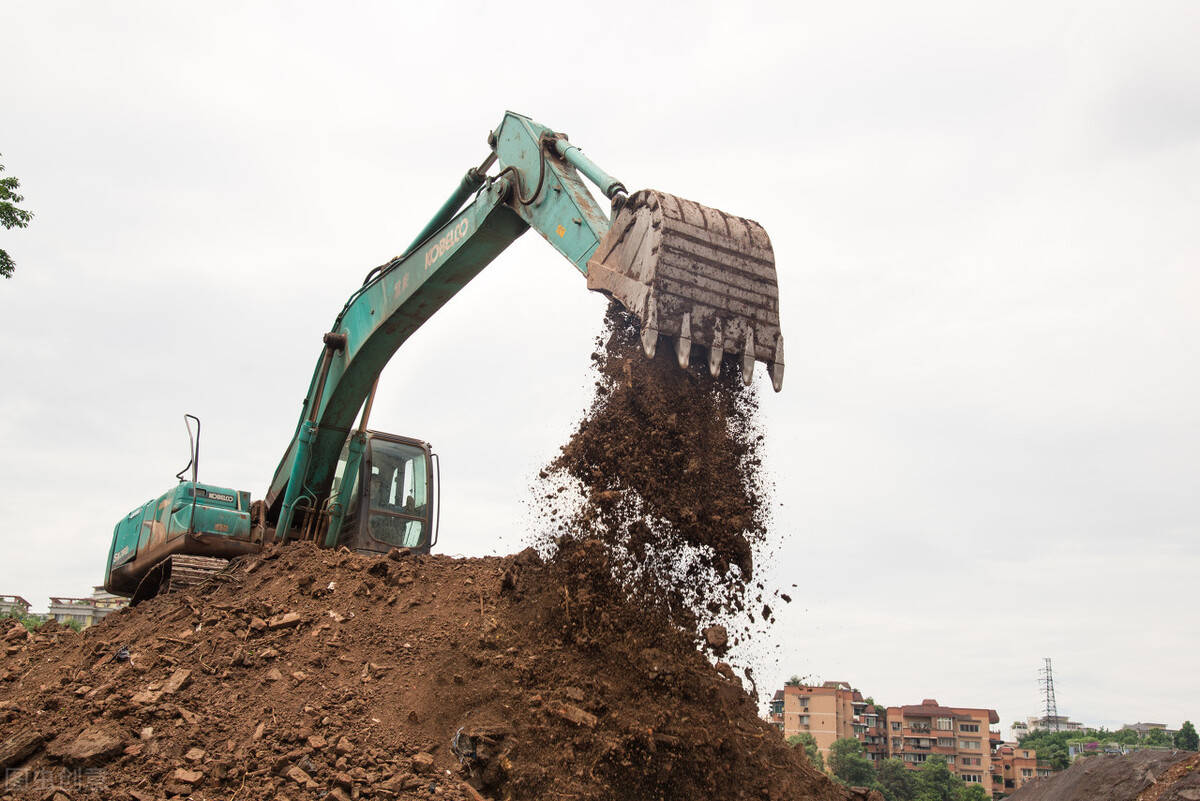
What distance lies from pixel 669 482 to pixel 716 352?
0.83m

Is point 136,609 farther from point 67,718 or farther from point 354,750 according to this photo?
point 354,750

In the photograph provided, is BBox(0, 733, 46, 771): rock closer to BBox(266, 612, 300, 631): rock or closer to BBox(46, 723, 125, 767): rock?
BBox(46, 723, 125, 767): rock

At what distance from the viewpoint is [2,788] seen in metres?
4.93

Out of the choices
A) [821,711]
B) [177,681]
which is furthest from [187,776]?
[821,711]

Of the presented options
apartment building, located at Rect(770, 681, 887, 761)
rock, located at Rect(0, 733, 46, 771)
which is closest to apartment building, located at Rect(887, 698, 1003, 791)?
apartment building, located at Rect(770, 681, 887, 761)

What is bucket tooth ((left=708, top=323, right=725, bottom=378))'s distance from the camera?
5.38 m

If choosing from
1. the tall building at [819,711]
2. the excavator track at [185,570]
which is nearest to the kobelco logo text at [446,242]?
the excavator track at [185,570]

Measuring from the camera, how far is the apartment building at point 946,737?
2007 inches

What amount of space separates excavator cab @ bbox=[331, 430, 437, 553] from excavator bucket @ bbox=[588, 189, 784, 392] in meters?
3.87

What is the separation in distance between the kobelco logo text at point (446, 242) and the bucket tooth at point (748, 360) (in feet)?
8.49

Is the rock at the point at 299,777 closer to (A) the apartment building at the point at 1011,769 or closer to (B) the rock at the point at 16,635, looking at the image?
(B) the rock at the point at 16,635

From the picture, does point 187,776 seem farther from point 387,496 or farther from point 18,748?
point 387,496

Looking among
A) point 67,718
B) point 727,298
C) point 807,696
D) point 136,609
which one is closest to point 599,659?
point 727,298

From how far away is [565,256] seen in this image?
621 centimetres
